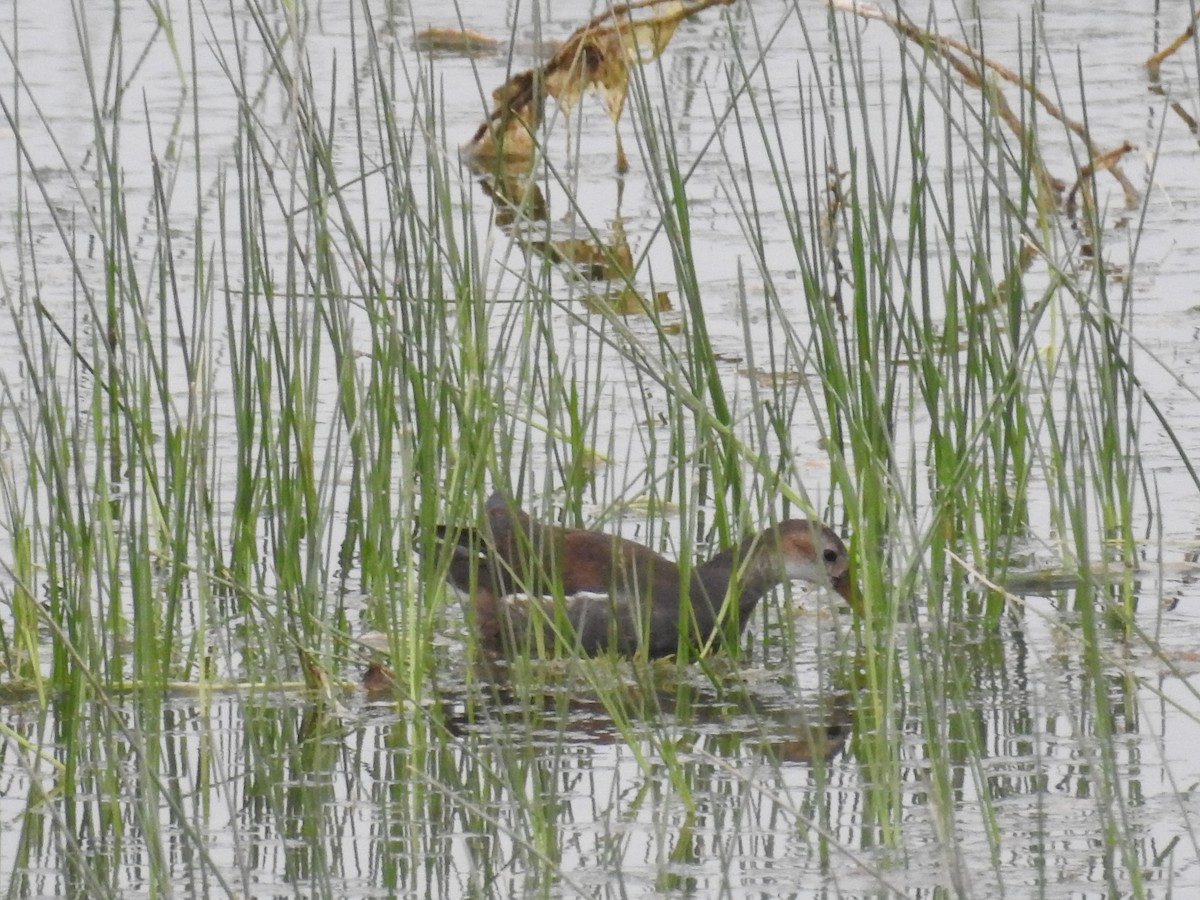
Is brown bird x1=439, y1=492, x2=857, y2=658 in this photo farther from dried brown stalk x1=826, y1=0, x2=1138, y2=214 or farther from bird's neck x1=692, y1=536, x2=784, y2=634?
dried brown stalk x1=826, y1=0, x2=1138, y2=214

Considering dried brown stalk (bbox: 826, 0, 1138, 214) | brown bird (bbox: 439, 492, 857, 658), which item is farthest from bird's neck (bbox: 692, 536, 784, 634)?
dried brown stalk (bbox: 826, 0, 1138, 214)

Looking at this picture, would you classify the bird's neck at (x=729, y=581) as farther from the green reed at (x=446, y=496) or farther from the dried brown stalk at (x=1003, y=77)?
the dried brown stalk at (x=1003, y=77)

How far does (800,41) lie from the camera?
361 inches

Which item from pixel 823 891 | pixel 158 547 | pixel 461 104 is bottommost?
pixel 823 891

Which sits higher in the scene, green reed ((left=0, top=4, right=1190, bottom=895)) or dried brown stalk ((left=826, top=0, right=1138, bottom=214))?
dried brown stalk ((left=826, top=0, right=1138, bottom=214))

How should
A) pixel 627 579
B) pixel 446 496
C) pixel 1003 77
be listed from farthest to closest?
pixel 1003 77 < pixel 627 579 < pixel 446 496

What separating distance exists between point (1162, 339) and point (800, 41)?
382 centimetres

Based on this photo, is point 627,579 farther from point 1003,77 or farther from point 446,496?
point 1003,77

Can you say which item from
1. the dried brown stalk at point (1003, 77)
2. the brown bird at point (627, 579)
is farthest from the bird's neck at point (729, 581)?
the dried brown stalk at point (1003, 77)

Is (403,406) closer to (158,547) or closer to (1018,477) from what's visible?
(158,547)

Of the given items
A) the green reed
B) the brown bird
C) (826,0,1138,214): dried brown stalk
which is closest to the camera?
the green reed

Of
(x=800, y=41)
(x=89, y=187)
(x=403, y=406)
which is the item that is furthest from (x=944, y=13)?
(x=403, y=406)

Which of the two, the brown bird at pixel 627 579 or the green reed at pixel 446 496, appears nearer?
the green reed at pixel 446 496

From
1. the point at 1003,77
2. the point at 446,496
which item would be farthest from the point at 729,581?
the point at 1003,77
